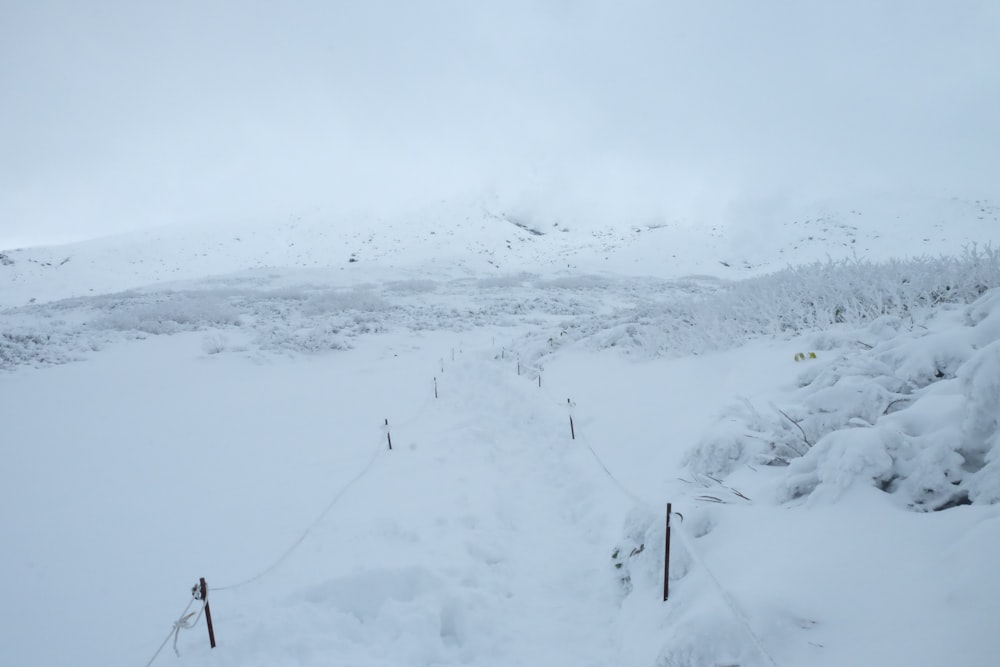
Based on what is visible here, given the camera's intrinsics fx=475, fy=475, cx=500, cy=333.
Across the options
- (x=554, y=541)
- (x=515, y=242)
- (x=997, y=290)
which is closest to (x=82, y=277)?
(x=515, y=242)

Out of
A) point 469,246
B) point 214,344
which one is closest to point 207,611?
point 214,344

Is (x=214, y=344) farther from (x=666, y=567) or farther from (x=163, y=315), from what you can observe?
(x=666, y=567)

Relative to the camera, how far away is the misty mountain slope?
41688mm

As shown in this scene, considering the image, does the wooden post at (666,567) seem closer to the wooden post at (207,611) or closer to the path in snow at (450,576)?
the path in snow at (450,576)

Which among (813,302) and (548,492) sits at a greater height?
(813,302)

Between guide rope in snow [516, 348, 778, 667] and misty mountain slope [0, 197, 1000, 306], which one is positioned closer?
guide rope in snow [516, 348, 778, 667]

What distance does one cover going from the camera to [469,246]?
5559cm

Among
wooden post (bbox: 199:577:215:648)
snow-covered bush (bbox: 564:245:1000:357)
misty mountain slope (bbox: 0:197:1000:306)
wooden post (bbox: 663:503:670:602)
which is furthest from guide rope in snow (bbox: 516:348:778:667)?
misty mountain slope (bbox: 0:197:1000:306)

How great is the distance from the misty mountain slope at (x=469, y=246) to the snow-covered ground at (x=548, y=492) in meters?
27.1

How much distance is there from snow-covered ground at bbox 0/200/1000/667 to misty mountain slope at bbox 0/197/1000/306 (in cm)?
2713

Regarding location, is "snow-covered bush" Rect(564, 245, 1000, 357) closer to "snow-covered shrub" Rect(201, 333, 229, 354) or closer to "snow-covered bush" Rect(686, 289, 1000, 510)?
"snow-covered bush" Rect(686, 289, 1000, 510)

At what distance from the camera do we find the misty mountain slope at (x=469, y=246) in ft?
137

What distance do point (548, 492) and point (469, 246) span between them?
50.7 metres

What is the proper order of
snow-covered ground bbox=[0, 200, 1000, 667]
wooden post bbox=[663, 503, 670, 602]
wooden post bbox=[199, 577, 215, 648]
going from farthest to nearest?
wooden post bbox=[663, 503, 670, 602]
wooden post bbox=[199, 577, 215, 648]
snow-covered ground bbox=[0, 200, 1000, 667]
